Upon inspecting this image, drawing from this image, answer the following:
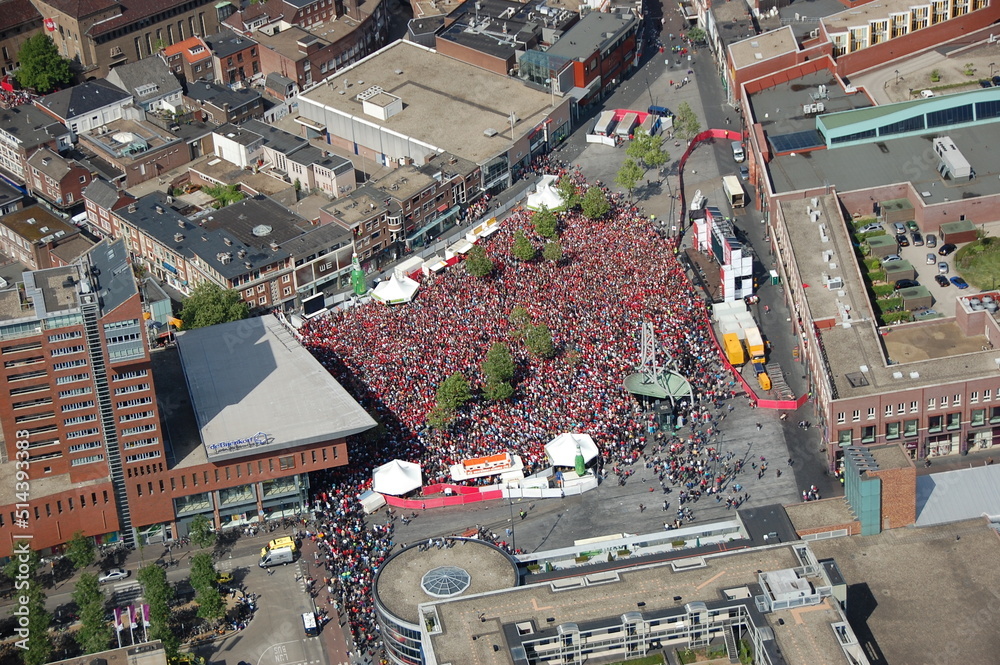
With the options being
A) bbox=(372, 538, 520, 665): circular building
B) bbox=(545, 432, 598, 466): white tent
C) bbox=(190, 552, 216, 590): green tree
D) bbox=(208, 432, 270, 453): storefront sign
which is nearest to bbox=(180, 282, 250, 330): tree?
bbox=(208, 432, 270, 453): storefront sign

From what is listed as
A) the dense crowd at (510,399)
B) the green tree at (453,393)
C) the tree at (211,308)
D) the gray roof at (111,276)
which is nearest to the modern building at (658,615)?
the dense crowd at (510,399)

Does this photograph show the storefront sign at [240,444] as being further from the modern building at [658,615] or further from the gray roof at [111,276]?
the modern building at [658,615]

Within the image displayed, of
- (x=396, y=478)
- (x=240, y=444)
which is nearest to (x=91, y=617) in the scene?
(x=240, y=444)

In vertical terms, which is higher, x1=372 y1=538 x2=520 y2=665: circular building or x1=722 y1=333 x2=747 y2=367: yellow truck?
x1=372 y1=538 x2=520 y2=665: circular building

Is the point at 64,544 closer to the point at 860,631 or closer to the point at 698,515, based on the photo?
the point at 698,515

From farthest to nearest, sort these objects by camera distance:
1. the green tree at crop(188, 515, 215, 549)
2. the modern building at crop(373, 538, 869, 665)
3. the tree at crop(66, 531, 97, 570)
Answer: the green tree at crop(188, 515, 215, 549)
the tree at crop(66, 531, 97, 570)
the modern building at crop(373, 538, 869, 665)

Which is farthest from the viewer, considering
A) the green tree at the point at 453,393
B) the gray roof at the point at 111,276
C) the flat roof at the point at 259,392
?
the green tree at the point at 453,393

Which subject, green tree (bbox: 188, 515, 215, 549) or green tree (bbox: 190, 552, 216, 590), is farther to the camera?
green tree (bbox: 188, 515, 215, 549)

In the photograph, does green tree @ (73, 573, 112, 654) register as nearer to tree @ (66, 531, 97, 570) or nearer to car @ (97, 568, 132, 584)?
tree @ (66, 531, 97, 570)
